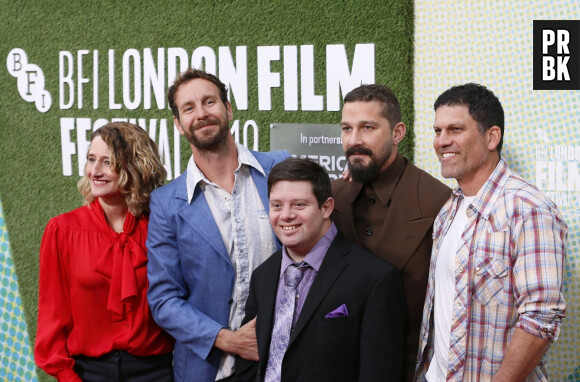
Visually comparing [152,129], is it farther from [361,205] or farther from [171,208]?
[361,205]

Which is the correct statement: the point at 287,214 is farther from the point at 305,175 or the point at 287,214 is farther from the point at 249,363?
the point at 249,363

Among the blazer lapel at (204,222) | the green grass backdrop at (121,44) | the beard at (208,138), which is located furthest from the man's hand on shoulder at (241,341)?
the green grass backdrop at (121,44)

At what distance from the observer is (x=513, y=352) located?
2232 mm

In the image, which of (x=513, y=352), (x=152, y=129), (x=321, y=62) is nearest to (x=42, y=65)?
(x=152, y=129)

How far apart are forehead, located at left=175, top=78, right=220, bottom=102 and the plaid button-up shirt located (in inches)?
46.4

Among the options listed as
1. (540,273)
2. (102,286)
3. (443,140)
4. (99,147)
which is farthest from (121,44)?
(540,273)

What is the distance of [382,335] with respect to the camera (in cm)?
236

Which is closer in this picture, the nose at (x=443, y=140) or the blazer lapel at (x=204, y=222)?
the nose at (x=443, y=140)

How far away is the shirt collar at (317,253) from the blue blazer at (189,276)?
0.38 metres

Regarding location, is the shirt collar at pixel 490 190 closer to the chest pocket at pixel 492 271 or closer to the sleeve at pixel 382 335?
the chest pocket at pixel 492 271

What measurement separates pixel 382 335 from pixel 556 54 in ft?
6.43

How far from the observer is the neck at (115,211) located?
3057 millimetres

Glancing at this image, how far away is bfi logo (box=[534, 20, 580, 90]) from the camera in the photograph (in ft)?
11.6

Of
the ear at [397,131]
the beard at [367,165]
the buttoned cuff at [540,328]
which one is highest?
the ear at [397,131]
